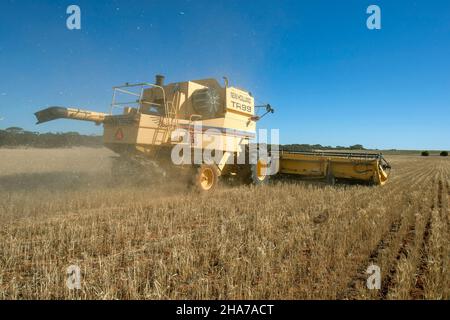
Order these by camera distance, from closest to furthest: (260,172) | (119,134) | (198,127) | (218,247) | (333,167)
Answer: (218,247) < (119,134) < (198,127) < (260,172) < (333,167)

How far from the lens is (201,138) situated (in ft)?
26.7

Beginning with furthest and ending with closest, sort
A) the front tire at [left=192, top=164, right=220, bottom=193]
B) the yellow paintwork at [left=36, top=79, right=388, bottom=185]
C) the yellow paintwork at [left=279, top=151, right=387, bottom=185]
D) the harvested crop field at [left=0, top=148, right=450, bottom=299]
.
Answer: the yellow paintwork at [left=279, top=151, right=387, bottom=185]
the front tire at [left=192, top=164, right=220, bottom=193]
the yellow paintwork at [left=36, top=79, right=388, bottom=185]
the harvested crop field at [left=0, top=148, right=450, bottom=299]

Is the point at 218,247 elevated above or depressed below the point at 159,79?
below

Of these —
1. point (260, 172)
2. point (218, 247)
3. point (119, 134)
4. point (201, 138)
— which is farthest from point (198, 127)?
point (218, 247)

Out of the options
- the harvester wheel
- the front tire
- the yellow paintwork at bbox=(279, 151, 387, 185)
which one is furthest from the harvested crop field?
the yellow paintwork at bbox=(279, 151, 387, 185)

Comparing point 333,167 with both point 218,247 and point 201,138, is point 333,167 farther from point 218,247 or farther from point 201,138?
point 218,247

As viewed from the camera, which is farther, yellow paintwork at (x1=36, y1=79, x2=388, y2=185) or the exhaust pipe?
the exhaust pipe

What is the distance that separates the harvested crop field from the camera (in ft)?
9.05

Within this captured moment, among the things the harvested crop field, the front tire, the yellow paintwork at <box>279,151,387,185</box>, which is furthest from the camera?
the yellow paintwork at <box>279,151,387,185</box>

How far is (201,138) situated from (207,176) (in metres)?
1.09

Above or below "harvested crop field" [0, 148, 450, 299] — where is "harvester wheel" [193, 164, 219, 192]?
above

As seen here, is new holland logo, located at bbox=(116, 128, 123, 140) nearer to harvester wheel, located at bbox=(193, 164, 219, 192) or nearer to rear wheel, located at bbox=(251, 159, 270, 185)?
harvester wheel, located at bbox=(193, 164, 219, 192)

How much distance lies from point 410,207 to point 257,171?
4.76 metres
